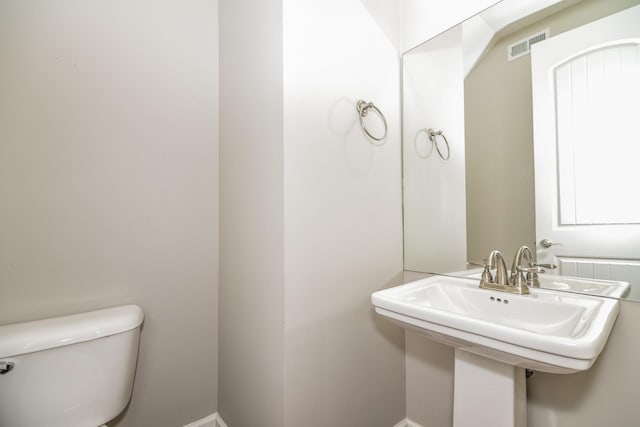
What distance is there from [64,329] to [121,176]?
597mm

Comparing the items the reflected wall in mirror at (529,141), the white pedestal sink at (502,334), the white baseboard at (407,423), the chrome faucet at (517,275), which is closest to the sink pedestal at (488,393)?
the white pedestal sink at (502,334)

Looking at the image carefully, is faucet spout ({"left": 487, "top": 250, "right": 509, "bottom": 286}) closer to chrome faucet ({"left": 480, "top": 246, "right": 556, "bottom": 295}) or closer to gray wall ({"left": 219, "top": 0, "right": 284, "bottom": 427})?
chrome faucet ({"left": 480, "top": 246, "right": 556, "bottom": 295})

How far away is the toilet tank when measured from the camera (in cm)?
85

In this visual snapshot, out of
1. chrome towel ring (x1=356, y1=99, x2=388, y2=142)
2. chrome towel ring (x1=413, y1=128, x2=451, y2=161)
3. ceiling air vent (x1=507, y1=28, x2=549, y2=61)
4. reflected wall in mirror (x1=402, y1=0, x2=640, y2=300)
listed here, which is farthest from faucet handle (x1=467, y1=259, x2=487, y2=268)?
ceiling air vent (x1=507, y1=28, x2=549, y2=61)

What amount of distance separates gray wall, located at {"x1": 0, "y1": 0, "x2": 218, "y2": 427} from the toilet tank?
18 cm

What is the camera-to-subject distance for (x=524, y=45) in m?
1.05

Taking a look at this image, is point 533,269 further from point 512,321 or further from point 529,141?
point 529,141

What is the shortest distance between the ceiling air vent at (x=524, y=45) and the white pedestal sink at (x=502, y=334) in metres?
0.88

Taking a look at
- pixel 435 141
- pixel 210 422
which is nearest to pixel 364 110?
pixel 435 141

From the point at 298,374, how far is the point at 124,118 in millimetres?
1242

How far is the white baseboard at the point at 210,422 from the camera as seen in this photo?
1.36m

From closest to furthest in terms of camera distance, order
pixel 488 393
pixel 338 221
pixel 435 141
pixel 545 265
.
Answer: pixel 488 393 < pixel 545 265 < pixel 338 221 < pixel 435 141

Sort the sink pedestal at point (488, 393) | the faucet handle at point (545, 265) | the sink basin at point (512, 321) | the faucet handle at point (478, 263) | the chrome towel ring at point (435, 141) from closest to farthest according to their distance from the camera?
the sink basin at point (512, 321) → the sink pedestal at point (488, 393) → the faucet handle at point (545, 265) → the faucet handle at point (478, 263) → the chrome towel ring at point (435, 141)

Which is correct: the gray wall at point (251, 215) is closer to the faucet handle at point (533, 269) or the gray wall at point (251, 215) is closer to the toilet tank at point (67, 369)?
the toilet tank at point (67, 369)
